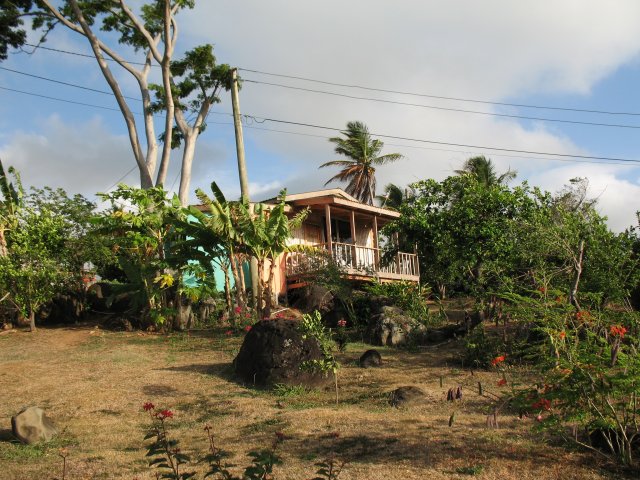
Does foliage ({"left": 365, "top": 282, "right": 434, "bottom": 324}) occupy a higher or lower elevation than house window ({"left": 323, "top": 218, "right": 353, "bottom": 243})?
lower

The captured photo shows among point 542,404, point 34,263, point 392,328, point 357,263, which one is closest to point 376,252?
point 357,263

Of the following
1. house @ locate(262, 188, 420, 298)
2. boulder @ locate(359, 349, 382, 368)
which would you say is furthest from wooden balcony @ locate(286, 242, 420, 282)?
boulder @ locate(359, 349, 382, 368)

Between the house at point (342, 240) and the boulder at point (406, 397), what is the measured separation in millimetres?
10379

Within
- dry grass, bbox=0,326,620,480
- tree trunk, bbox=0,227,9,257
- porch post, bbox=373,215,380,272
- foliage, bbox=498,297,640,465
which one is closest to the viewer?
foliage, bbox=498,297,640,465

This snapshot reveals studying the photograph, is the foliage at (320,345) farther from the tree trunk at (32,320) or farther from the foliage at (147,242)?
the tree trunk at (32,320)

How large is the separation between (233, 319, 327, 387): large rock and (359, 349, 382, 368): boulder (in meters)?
1.46

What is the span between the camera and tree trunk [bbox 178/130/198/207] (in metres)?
23.1

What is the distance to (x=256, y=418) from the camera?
9.85 m

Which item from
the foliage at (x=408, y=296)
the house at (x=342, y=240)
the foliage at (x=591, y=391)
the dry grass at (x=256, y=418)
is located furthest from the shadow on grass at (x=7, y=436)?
the house at (x=342, y=240)

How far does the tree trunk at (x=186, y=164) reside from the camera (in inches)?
909

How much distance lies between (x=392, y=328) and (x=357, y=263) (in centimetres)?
684

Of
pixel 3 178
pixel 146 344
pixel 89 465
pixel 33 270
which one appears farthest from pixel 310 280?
pixel 89 465

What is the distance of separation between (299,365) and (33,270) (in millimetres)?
10221

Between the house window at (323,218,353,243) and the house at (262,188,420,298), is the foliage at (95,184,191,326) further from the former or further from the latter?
the house window at (323,218,353,243)
